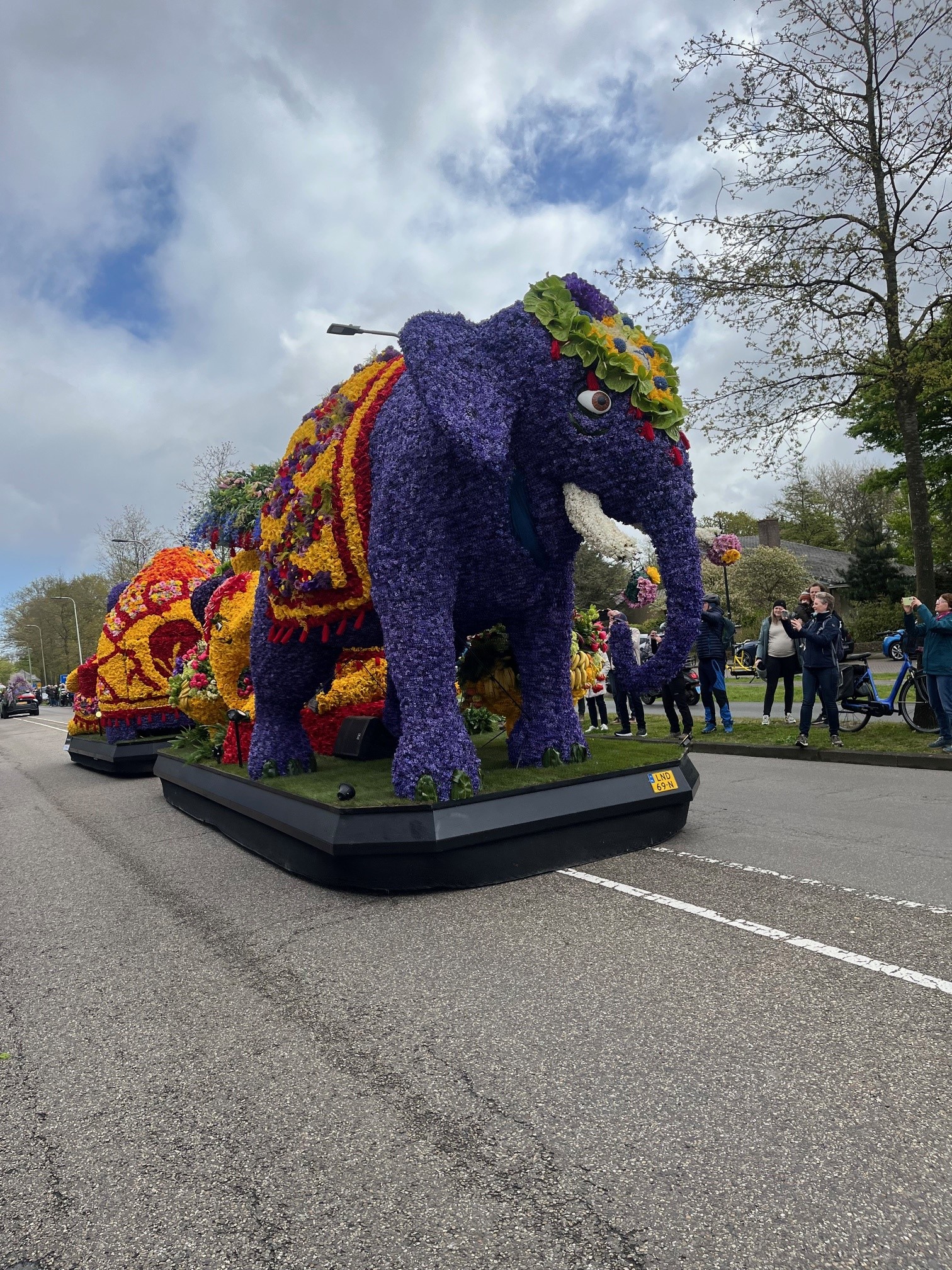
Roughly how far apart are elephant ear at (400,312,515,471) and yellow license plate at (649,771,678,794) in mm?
1869

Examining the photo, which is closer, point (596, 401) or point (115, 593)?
point (596, 401)

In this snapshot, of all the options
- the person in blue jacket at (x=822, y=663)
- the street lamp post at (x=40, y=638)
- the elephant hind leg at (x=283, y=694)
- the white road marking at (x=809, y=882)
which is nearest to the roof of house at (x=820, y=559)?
the person in blue jacket at (x=822, y=663)

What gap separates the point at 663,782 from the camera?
4586 mm

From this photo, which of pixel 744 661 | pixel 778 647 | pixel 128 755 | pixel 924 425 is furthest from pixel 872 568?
pixel 128 755

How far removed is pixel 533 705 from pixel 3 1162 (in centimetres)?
347

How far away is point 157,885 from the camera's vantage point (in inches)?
182

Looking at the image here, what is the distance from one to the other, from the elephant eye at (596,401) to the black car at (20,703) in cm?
3737

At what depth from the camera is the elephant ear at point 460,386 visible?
382 cm

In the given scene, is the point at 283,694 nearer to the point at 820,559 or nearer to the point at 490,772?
the point at 490,772

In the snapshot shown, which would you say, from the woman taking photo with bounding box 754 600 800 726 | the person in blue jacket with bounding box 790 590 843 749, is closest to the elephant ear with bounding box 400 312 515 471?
the person in blue jacket with bounding box 790 590 843 749

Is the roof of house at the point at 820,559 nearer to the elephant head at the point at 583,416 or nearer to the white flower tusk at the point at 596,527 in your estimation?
the elephant head at the point at 583,416

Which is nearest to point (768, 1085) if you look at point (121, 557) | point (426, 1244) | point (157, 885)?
point (426, 1244)

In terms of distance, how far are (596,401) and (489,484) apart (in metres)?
0.64

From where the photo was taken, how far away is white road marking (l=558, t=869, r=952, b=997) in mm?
2688
